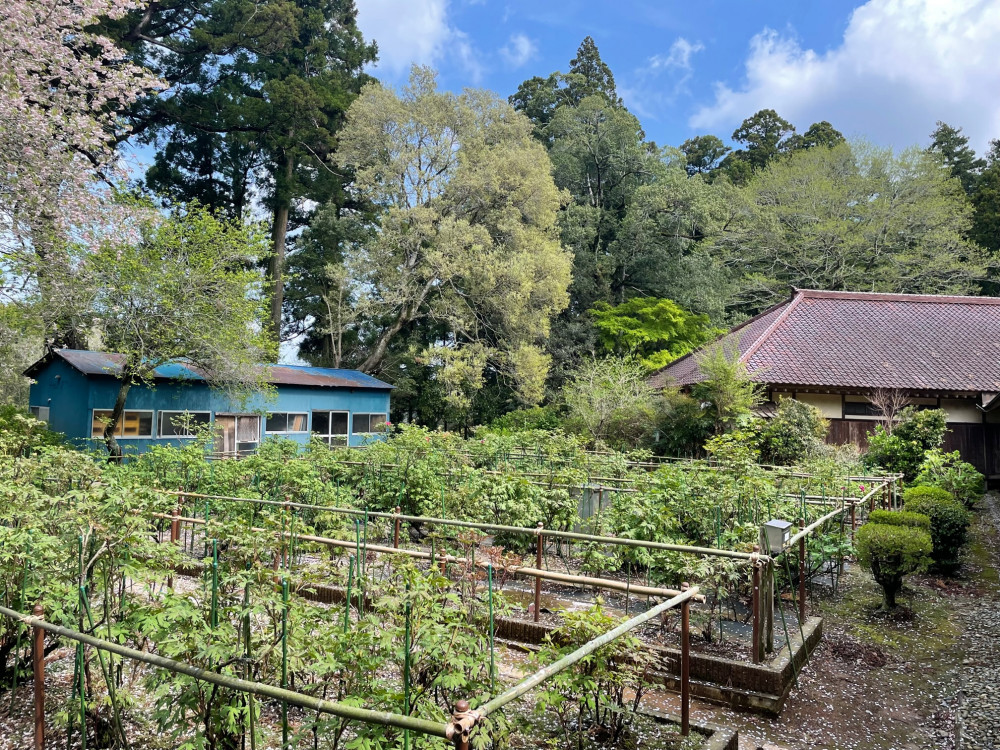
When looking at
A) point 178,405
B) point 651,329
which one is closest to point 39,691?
point 178,405

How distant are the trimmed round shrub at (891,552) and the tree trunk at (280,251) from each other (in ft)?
84.1

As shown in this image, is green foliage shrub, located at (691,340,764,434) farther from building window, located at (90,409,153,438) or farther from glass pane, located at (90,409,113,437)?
glass pane, located at (90,409,113,437)

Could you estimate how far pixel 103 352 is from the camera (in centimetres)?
1845

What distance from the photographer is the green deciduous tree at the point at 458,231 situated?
2538cm

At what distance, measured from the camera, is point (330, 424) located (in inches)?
904

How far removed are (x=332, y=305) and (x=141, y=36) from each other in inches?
559

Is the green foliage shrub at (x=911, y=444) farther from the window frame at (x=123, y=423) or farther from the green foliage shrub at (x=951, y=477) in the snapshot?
the window frame at (x=123, y=423)

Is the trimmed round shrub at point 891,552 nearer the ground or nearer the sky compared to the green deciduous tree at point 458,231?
nearer the ground

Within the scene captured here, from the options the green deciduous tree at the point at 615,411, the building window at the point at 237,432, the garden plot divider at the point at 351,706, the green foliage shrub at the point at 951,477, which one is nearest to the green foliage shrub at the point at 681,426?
the green deciduous tree at the point at 615,411

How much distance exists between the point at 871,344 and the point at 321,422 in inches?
726

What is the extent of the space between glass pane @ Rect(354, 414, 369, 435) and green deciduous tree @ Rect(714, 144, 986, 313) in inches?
723

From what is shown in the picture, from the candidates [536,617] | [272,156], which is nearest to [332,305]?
[272,156]

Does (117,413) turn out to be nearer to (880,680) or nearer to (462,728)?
(880,680)

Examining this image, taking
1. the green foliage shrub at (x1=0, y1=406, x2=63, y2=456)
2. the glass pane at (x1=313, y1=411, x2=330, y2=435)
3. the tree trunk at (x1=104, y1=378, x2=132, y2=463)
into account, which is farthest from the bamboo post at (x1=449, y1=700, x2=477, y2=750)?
the glass pane at (x1=313, y1=411, x2=330, y2=435)
